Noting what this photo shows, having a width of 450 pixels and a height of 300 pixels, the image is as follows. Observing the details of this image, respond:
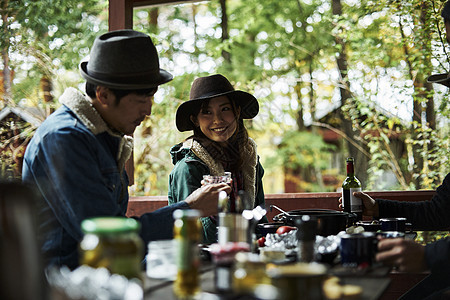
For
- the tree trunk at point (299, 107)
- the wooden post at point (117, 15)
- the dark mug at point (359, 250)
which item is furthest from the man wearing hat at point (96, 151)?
the tree trunk at point (299, 107)

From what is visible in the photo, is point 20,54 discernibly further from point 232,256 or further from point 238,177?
point 232,256

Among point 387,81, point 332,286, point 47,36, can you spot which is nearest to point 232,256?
point 332,286

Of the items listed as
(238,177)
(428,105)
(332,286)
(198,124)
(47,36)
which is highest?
(47,36)

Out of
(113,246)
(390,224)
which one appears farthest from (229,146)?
(113,246)

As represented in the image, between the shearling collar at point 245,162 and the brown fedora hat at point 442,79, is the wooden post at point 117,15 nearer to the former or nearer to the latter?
the shearling collar at point 245,162

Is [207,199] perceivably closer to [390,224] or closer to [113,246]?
[390,224]

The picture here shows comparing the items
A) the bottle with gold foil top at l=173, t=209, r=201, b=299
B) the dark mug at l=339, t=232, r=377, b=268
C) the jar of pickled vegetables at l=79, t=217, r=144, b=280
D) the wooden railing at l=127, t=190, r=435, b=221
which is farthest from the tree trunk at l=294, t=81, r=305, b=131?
the jar of pickled vegetables at l=79, t=217, r=144, b=280

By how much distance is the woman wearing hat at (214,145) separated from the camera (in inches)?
124

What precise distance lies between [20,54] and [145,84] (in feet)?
21.7

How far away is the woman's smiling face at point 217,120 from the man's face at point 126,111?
104 centimetres

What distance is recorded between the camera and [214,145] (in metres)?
3.34

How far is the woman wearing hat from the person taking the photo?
3.15 meters

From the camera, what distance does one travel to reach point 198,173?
10.3 ft

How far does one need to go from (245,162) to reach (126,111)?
1.36m
